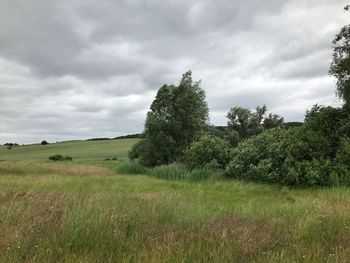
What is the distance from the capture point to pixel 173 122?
4197 cm

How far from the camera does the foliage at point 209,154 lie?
26.8 metres

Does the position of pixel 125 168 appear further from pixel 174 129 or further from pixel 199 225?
pixel 199 225

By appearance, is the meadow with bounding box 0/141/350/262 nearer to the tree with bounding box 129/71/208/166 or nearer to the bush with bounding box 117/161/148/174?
the bush with bounding box 117/161/148/174

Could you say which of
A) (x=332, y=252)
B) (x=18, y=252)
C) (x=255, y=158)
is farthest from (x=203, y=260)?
(x=255, y=158)

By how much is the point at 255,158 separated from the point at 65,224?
1663cm

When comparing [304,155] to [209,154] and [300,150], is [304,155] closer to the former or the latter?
[300,150]

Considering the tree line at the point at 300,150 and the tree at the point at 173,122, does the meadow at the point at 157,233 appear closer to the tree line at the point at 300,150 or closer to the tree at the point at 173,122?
the tree line at the point at 300,150

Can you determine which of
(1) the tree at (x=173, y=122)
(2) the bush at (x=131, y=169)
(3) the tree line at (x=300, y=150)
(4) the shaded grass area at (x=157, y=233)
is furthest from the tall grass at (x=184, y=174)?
(4) the shaded grass area at (x=157, y=233)

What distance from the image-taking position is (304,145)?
67.3ft

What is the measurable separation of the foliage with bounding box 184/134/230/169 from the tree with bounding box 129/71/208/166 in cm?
1307

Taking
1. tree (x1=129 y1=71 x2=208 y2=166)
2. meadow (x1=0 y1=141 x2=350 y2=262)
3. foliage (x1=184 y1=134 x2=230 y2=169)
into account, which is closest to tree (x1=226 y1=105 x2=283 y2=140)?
tree (x1=129 y1=71 x2=208 y2=166)

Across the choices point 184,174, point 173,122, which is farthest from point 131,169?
point 184,174

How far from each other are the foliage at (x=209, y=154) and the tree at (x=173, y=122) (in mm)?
13067

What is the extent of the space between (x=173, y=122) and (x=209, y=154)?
15.0 metres
